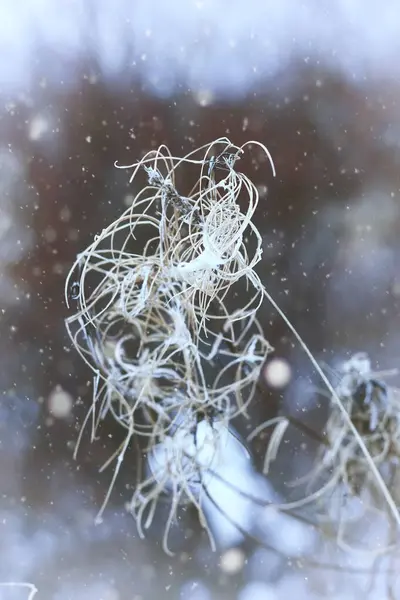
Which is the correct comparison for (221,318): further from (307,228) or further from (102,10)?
(102,10)

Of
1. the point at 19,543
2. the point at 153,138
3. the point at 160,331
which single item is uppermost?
the point at 153,138

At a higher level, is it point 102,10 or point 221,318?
point 102,10

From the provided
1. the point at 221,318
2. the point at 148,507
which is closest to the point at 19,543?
the point at 148,507
